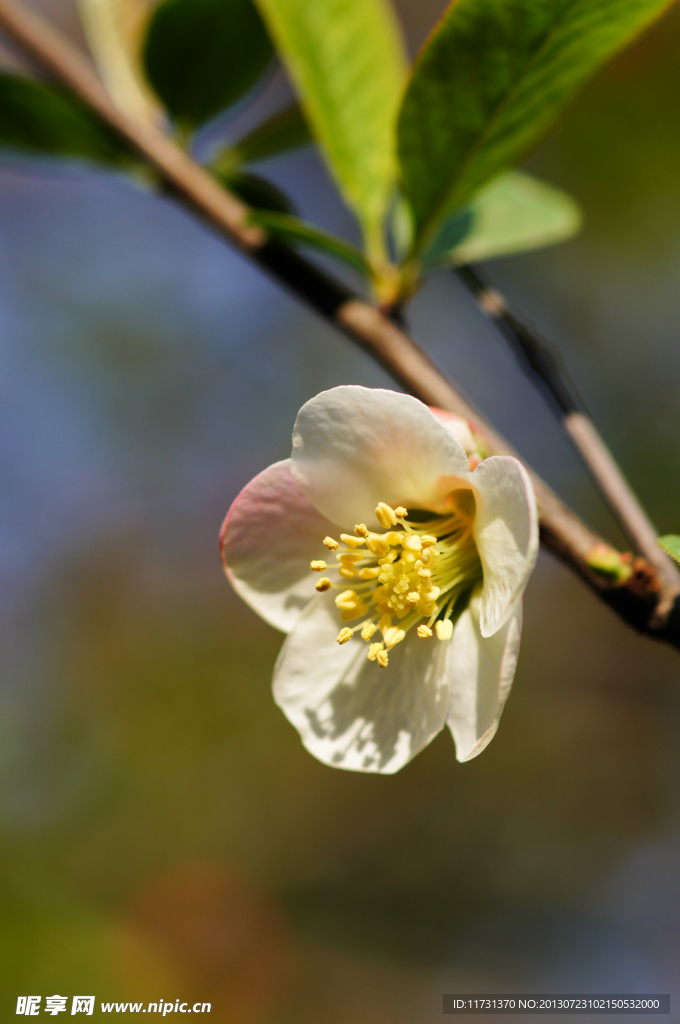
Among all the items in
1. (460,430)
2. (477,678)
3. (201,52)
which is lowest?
(477,678)

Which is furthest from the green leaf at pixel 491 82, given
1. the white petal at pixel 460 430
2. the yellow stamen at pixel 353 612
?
the yellow stamen at pixel 353 612

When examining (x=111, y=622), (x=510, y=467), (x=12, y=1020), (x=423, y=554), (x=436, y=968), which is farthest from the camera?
(x=111, y=622)

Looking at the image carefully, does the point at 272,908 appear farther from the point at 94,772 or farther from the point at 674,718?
the point at 674,718

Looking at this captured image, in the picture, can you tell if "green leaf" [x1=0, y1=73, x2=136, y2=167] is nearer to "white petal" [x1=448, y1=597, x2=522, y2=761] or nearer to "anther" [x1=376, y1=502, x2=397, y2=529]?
"anther" [x1=376, y1=502, x2=397, y2=529]

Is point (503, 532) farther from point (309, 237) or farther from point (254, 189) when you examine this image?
point (254, 189)

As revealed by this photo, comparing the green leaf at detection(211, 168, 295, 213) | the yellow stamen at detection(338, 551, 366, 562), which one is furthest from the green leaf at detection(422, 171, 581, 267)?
the yellow stamen at detection(338, 551, 366, 562)

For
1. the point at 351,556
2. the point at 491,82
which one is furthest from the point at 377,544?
the point at 491,82

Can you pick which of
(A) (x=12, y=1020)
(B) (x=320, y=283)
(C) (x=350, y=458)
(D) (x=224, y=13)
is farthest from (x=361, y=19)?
(A) (x=12, y=1020)
